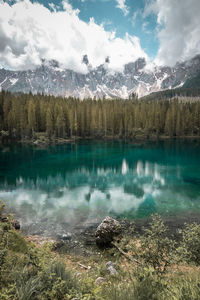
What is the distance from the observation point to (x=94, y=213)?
58.3 ft

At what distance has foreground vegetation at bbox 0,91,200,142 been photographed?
90.8 m

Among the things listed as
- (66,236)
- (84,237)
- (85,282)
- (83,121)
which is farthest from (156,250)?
(83,121)

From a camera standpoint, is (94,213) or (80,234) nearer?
(80,234)

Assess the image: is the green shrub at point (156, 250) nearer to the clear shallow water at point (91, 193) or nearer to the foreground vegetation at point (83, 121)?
the clear shallow water at point (91, 193)

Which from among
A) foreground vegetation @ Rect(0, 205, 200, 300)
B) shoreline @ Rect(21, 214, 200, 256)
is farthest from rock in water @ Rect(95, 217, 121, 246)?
foreground vegetation @ Rect(0, 205, 200, 300)

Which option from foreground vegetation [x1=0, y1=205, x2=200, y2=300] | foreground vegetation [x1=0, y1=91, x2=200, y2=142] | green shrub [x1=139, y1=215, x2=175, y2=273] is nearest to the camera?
foreground vegetation [x1=0, y1=205, x2=200, y2=300]

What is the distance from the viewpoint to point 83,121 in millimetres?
105312

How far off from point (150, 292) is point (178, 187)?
24.0m

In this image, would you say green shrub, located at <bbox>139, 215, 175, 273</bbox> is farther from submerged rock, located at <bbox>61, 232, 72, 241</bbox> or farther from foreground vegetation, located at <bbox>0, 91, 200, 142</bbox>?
foreground vegetation, located at <bbox>0, 91, 200, 142</bbox>

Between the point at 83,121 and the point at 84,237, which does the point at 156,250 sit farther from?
the point at 83,121

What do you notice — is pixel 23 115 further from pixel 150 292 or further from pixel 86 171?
pixel 150 292

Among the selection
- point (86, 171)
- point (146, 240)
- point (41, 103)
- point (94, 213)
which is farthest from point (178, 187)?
point (41, 103)

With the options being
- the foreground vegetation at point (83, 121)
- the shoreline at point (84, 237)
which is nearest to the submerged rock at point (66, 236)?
the shoreline at point (84, 237)

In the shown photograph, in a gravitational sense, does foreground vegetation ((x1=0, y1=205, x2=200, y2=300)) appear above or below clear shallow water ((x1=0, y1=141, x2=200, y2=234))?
above
